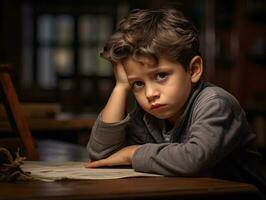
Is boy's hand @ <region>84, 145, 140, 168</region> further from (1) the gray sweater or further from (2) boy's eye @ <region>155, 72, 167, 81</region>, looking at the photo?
(2) boy's eye @ <region>155, 72, 167, 81</region>

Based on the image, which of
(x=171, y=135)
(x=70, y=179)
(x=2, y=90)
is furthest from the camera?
(x=2, y=90)

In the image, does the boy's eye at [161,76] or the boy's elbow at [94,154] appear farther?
the boy's elbow at [94,154]

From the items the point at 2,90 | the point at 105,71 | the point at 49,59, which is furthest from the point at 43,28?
the point at 2,90

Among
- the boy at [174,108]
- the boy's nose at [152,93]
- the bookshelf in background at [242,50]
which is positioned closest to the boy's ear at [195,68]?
the boy at [174,108]

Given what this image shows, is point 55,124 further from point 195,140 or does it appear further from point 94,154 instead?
point 195,140

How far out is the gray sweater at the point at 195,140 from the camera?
1.23 metres

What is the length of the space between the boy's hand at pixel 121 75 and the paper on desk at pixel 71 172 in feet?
0.65

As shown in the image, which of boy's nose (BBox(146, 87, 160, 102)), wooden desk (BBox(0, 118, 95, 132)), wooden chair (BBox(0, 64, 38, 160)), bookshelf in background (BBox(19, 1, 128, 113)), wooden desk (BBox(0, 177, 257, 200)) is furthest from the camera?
bookshelf in background (BBox(19, 1, 128, 113))

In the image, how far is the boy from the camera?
1.25 metres

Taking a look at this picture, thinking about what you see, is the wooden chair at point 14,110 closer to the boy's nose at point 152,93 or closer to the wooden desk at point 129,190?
the boy's nose at point 152,93

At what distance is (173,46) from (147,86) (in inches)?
3.7

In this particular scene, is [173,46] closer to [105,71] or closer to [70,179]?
[70,179]

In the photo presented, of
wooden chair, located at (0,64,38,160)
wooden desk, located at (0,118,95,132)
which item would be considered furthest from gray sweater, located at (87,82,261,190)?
wooden desk, located at (0,118,95,132)

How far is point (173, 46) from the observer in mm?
1318
